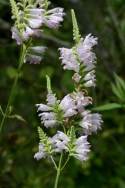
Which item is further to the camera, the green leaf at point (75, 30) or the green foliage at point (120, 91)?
the green foliage at point (120, 91)

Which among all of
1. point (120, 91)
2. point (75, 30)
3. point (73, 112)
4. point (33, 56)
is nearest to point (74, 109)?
point (73, 112)

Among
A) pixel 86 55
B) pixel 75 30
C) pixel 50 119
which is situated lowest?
pixel 50 119

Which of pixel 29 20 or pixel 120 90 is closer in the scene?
pixel 29 20

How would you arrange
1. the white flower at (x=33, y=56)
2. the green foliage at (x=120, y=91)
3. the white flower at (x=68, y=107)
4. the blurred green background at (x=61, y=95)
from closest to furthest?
the white flower at (x=68, y=107) → the white flower at (x=33, y=56) → the green foliage at (x=120, y=91) → the blurred green background at (x=61, y=95)

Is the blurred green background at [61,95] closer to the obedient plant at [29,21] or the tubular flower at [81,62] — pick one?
the obedient plant at [29,21]

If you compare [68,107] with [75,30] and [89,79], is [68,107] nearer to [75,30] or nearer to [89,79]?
[89,79]

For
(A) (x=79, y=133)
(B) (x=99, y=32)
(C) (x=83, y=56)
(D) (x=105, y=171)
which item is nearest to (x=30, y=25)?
(C) (x=83, y=56)

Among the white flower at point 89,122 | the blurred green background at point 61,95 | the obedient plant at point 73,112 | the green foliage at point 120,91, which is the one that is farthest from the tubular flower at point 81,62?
the blurred green background at point 61,95
